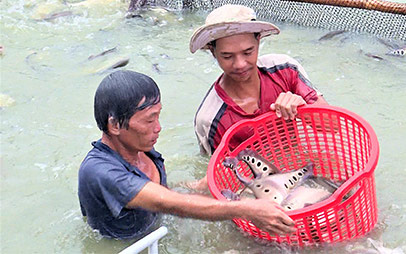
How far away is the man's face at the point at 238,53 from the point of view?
305 centimetres

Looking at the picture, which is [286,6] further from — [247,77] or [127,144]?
[127,144]

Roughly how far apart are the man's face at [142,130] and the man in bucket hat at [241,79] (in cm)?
66

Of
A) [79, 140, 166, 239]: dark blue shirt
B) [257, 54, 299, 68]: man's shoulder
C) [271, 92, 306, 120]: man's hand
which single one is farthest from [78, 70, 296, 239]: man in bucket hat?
[257, 54, 299, 68]: man's shoulder

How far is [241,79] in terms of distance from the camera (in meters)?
3.26

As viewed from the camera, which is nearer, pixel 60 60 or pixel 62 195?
pixel 62 195

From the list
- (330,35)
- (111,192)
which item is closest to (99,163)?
(111,192)

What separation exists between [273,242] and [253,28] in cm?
126

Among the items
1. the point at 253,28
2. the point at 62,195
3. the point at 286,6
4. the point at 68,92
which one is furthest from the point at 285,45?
the point at 62,195

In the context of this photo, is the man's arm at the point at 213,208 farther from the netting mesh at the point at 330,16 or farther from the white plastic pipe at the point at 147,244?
the netting mesh at the point at 330,16

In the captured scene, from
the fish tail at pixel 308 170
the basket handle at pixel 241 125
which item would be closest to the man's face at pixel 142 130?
the basket handle at pixel 241 125

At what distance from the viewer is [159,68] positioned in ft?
18.4

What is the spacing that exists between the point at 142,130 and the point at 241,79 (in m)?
0.89

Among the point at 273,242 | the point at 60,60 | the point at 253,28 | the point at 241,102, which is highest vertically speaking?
the point at 253,28

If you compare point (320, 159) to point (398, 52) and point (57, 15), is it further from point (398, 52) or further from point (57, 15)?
point (57, 15)
